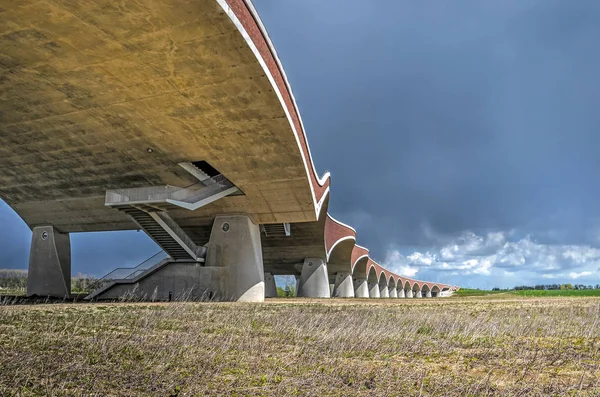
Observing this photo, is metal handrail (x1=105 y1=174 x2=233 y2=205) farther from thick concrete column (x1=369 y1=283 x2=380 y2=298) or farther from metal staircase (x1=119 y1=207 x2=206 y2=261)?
thick concrete column (x1=369 y1=283 x2=380 y2=298)

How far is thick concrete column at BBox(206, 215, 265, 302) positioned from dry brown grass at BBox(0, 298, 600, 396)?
2031cm

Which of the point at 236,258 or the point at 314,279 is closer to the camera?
the point at 236,258

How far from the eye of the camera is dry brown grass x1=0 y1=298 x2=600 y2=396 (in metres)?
5.28

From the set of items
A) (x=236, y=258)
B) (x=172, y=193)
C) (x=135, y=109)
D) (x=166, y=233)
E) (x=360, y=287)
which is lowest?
(x=360, y=287)

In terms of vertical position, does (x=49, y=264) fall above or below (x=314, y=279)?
above

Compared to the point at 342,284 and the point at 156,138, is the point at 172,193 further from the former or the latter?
the point at 342,284

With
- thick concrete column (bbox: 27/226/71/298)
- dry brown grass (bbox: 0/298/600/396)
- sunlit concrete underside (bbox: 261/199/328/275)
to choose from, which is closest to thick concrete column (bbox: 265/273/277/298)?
sunlit concrete underside (bbox: 261/199/328/275)

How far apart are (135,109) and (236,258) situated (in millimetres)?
13365

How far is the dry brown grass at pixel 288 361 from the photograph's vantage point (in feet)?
17.3

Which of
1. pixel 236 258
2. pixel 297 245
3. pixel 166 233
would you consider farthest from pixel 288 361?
pixel 297 245

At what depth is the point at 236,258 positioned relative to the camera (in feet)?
104

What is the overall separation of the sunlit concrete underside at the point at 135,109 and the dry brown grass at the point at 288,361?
981cm

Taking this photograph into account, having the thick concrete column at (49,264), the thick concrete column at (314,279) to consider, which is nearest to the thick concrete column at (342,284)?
the thick concrete column at (314,279)

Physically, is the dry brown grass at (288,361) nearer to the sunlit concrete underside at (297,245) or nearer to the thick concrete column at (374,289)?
the sunlit concrete underside at (297,245)
